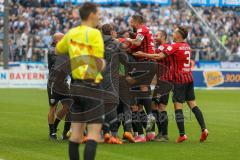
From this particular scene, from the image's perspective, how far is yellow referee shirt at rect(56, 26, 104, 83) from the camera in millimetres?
9469

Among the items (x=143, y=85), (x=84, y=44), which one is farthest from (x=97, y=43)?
(x=143, y=85)

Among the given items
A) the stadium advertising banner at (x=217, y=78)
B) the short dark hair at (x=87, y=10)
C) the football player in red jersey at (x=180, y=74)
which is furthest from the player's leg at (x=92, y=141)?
the stadium advertising banner at (x=217, y=78)

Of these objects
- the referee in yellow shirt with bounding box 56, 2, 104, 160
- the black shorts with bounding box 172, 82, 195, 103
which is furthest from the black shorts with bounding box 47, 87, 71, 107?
the referee in yellow shirt with bounding box 56, 2, 104, 160

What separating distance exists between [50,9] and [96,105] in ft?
108

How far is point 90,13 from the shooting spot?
951 centimetres

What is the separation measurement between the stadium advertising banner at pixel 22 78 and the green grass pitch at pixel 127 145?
433 inches

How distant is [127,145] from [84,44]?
4902mm

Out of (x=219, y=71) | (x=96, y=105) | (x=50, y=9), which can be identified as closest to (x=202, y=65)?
(x=219, y=71)

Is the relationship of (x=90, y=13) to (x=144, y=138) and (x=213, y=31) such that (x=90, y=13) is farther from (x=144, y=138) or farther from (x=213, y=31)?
(x=213, y=31)

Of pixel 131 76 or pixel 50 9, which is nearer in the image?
pixel 131 76

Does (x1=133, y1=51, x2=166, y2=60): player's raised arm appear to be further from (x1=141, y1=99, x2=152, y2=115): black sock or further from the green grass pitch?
the green grass pitch

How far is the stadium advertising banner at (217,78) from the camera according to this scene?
37188 mm

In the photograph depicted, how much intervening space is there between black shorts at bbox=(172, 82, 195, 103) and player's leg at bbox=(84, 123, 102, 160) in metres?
5.44

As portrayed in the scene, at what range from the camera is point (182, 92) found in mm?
14680
